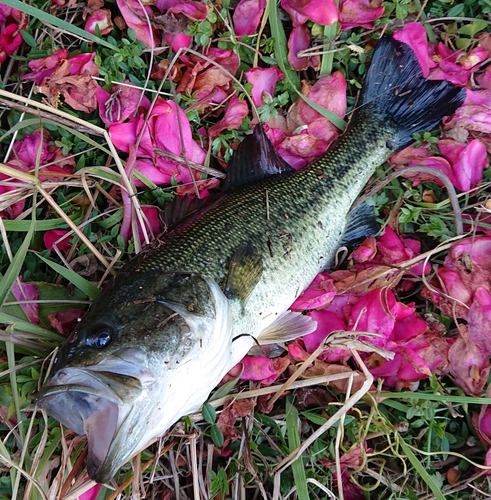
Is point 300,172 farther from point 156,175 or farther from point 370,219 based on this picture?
point 156,175

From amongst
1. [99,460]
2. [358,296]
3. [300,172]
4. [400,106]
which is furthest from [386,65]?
[99,460]

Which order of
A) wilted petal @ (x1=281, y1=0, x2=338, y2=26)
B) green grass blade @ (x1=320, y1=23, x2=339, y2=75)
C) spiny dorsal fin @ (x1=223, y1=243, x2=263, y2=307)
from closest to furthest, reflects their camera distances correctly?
1. spiny dorsal fin @ (x1=223, y1=243, x2=263, y2=307)
2. wilted petal @ (x1=281, y1=0, x2=338, y2=26)
3. green grass blade @ (x1=320, y1=23, x2=339, y2=75)

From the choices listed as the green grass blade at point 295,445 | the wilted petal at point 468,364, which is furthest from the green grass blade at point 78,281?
the wilted petal at point 468,364

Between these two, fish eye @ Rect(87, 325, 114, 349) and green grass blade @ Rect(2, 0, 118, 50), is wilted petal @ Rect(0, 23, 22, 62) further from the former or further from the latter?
fish eye @ Rect(87, 325, 114, 349)

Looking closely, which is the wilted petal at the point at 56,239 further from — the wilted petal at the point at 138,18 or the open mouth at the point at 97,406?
the wilted petal at the point at 138,18

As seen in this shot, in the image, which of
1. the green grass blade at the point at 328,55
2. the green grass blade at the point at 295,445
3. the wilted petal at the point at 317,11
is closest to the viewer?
the green grass blade at the point at 295,445

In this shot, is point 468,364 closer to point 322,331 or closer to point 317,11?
point 322,331

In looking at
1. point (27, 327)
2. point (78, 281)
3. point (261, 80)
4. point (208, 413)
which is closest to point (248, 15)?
point (261, 80)

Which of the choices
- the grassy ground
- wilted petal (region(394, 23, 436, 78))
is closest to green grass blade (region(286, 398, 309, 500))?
the grassy ground
